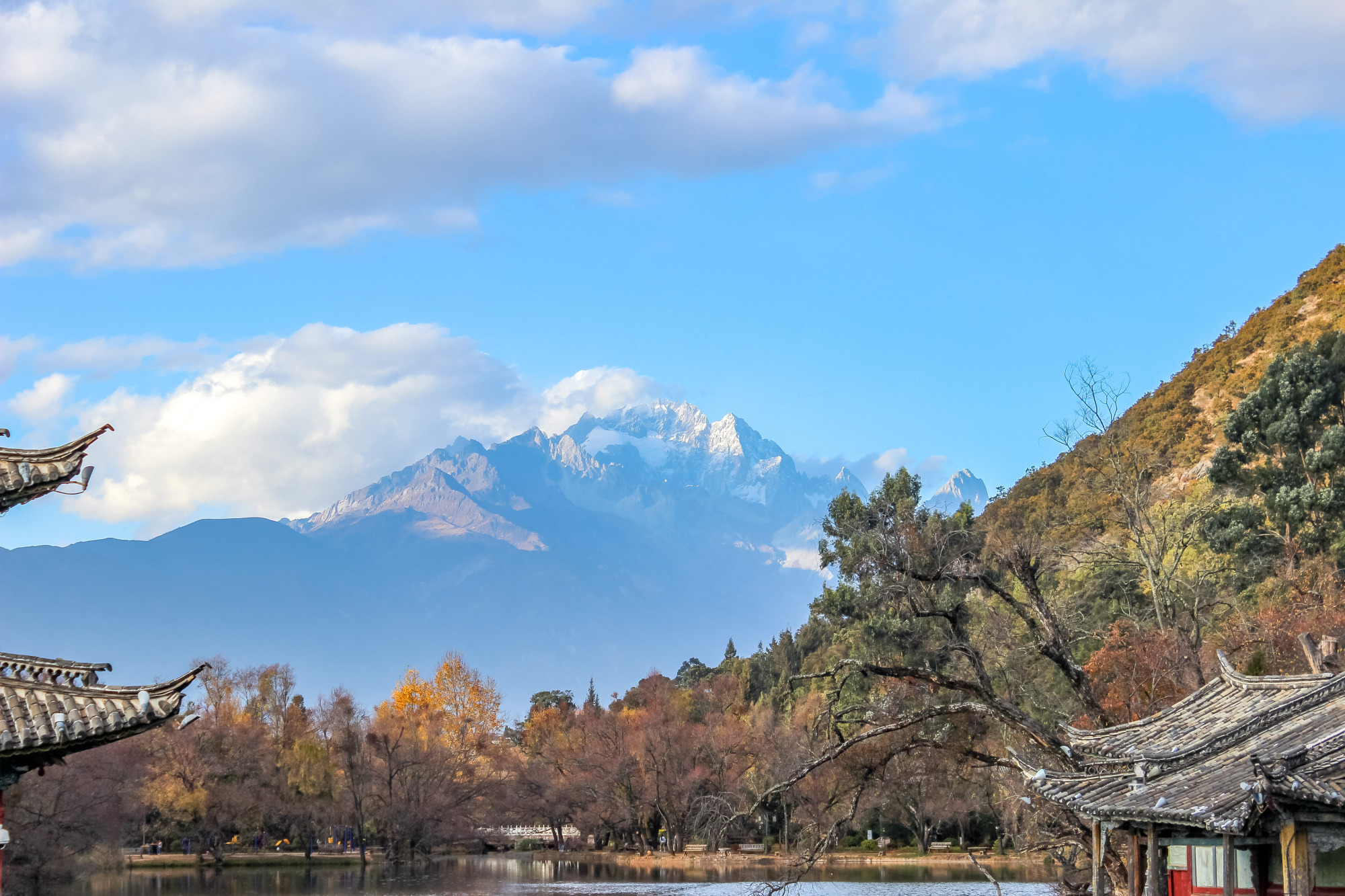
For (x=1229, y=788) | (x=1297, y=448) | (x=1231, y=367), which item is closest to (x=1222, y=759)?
(x=1229, y=788)

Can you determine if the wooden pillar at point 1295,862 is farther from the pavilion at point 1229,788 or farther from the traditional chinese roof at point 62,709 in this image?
the traditional chinese roof at point 62,709

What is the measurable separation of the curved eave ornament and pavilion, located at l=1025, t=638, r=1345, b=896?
1247 cm

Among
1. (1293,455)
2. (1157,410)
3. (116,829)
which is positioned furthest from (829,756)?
(1157,410)

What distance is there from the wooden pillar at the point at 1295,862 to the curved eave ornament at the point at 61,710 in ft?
43.5

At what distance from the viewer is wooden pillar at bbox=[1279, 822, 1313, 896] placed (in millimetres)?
14961

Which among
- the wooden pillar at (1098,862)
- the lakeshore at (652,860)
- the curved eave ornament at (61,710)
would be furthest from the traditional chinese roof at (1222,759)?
the lakeshore at (652,860)

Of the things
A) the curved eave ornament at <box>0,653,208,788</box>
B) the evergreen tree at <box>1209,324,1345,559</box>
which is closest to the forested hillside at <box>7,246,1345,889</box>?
the evergreen tree at <box>1209,324,1345,559</box>

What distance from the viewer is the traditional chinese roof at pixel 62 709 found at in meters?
13.6

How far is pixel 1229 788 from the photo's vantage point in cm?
1577

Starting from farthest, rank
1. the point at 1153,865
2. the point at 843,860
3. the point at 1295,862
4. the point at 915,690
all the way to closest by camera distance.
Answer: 1. the point at 843,860
2. the point at 915,690
3. the point at 1153,865
4. the point at 1295,862

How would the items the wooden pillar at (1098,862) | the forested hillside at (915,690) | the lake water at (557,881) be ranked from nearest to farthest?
the wooden pillar at (1098,862) → the forested hillside at (915,690) → the lake water at (557,881)

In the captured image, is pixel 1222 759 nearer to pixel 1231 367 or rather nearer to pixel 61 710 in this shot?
pixel 61 710

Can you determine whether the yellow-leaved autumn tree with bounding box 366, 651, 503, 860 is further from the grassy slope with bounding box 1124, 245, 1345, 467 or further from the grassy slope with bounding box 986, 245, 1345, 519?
the grassy slope with bounding box 1124, 245, 1345, 467

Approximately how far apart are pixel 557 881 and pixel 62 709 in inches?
2042
